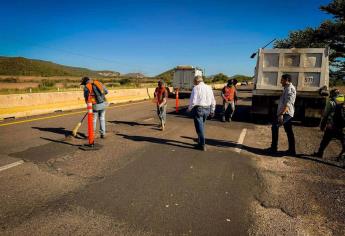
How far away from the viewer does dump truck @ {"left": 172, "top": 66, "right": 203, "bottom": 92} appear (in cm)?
2647

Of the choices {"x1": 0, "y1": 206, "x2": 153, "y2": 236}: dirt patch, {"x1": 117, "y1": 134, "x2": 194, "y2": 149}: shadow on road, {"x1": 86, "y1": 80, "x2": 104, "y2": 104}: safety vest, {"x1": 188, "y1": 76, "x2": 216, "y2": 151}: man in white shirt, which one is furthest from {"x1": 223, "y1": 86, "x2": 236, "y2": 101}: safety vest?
{"x1": 0, "y1": 206, "x2": 153, "y2": 236}: dirt patch

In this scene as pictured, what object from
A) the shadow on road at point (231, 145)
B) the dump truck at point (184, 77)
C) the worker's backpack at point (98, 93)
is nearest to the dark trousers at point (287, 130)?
the shadow on road at point (231, 145)

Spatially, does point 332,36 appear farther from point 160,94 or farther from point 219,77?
point 219,77

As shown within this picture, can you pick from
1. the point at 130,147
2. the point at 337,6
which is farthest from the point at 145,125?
the point at 337,6

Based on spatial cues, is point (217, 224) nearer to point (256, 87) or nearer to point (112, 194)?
point (112, 194)

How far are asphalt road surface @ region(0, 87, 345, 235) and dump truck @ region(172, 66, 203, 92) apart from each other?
19509mm

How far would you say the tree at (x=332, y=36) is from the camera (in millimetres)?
21922

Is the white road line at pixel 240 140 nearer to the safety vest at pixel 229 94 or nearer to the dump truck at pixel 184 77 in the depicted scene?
the safety vest at pixel 229 94

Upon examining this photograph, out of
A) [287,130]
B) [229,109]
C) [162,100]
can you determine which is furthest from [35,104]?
[287,130]

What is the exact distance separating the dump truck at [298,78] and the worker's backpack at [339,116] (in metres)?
4.39

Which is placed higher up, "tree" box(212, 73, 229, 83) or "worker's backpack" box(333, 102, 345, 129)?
"tree" box(212, 73, 229, 83)

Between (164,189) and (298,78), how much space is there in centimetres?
845

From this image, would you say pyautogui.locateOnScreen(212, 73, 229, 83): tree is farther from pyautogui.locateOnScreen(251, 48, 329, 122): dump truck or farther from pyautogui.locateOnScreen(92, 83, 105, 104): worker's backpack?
pyautogui.locateOnScreen(92, 83, 105, 104): worker's backpack

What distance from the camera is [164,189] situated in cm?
418
